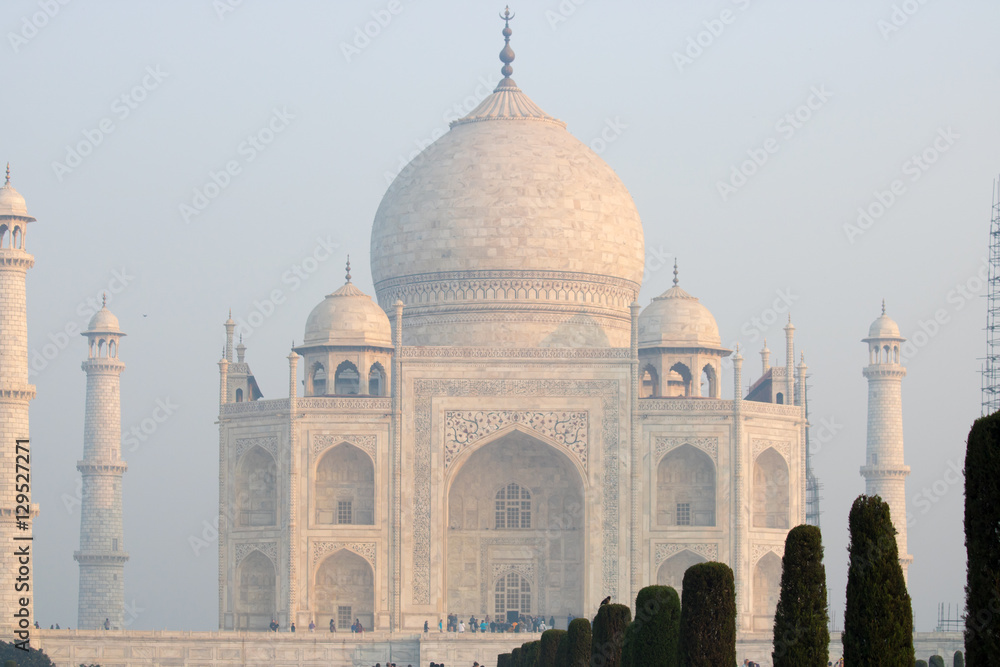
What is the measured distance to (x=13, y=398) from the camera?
29.3 meters

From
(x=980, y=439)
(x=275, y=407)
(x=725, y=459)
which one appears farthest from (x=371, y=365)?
(x=980, y=439)

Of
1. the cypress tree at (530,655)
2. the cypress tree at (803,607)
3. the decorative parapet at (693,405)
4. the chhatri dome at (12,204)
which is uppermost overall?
the chhatri dome at (12,204)

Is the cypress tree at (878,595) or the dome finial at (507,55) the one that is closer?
the cypress tree at (878,595)

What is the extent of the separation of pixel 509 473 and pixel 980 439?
23.6 m

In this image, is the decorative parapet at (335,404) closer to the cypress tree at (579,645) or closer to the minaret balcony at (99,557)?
the minaret balcony at (99,557)

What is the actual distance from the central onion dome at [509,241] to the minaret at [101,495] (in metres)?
7.16

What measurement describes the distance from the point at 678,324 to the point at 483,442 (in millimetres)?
5007

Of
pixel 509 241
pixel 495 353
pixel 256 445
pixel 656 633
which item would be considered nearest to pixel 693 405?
pixel 495 353

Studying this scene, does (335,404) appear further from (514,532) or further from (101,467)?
(101,467)

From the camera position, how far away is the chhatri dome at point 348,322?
108 ft

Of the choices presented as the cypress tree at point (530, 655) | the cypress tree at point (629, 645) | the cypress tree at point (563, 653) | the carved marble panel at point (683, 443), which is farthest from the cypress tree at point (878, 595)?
the carved marble panel at point (683, 443)

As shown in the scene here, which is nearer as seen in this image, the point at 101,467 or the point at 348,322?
the point at 348,322

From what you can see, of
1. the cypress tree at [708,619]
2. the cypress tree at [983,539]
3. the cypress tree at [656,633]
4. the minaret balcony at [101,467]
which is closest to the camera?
the cypress tree at [983,539]

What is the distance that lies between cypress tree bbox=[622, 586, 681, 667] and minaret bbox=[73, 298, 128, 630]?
2408 centimetres
